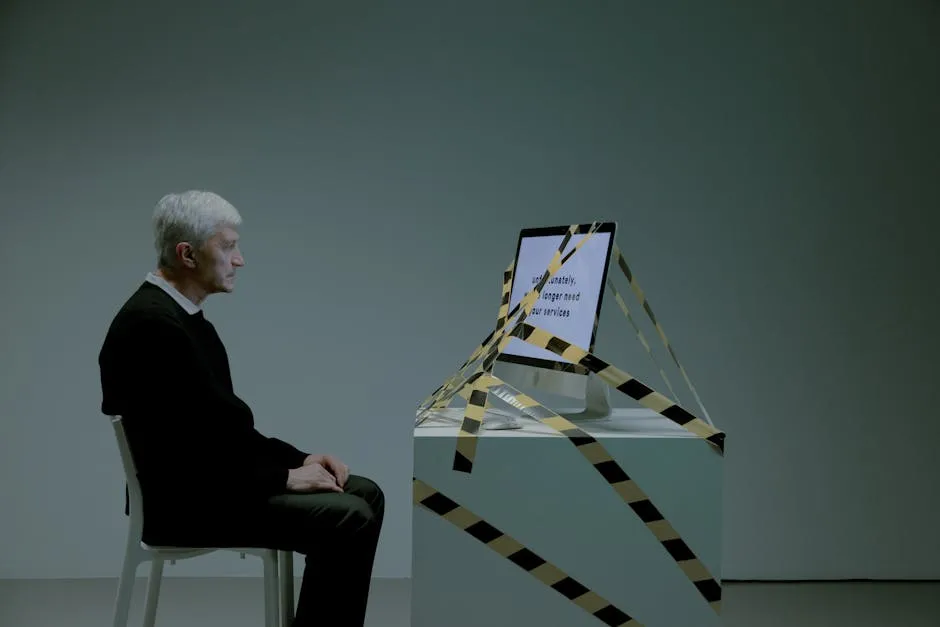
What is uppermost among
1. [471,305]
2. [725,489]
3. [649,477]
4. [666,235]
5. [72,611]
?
[666,235]

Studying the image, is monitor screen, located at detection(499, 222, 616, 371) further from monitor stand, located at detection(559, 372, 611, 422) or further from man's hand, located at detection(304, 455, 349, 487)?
man's hand, located at detection(304, 455, 349, 487)

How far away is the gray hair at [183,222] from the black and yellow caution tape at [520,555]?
2.77 feet

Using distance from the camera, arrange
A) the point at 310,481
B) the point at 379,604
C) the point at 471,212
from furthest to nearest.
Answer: the point at 471,212, the point at 379,604, the point at 310,481

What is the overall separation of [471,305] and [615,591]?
1.93 metres

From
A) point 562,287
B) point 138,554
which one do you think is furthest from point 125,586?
point 562,287

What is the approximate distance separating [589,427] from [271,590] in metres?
0.77

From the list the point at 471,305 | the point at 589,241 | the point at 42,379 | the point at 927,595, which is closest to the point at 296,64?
the point at 471,305

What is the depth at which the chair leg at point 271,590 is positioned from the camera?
203 cm

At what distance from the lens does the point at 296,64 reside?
138 inches

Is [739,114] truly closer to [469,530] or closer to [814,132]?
[814,132]

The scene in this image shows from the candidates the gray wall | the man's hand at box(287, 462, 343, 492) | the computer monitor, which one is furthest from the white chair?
the gray wall

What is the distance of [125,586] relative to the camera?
203 cm

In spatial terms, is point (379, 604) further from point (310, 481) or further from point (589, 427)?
point (589, 427)

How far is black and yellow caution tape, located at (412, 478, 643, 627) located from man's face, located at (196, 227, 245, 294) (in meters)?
Answer: 0.78
